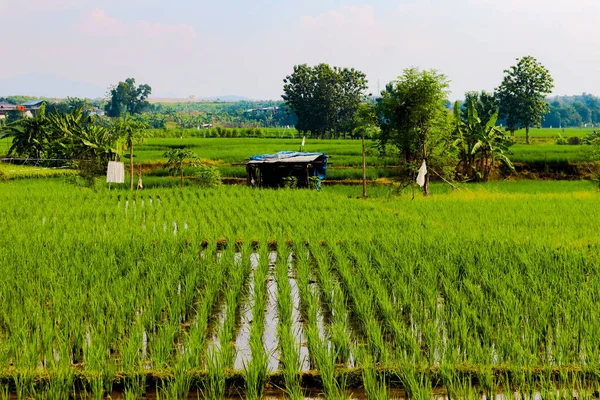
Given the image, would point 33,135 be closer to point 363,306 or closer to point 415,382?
point 363,306

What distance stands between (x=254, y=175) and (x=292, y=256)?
9368 millimetres

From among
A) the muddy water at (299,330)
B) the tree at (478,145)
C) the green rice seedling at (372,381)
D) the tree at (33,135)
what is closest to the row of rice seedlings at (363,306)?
the green rice seedling at (372,381)

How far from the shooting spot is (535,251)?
6797 millimetres

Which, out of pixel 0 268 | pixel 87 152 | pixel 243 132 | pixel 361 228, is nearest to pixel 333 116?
pixel 243 132

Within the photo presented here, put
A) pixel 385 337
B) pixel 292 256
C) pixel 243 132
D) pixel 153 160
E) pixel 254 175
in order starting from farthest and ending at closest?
1. pixel 243 132
2. pixel 153 160
3. pixel 254 175
4. pixel 292 256
5. pixel 385 337

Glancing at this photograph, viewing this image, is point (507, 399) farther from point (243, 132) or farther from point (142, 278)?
point (243, 132)

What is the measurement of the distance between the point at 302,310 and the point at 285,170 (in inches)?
443

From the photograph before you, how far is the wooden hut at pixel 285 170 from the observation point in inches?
624

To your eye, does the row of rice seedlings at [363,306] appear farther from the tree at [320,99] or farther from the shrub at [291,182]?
the tree at [320,99]

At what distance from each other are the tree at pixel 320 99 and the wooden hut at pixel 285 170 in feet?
78.1

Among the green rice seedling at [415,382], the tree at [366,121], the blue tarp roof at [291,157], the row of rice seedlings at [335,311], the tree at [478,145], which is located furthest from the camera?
the tree at [478,145]

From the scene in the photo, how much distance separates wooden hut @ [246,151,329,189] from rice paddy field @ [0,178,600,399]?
6566mm

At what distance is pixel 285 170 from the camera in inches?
635

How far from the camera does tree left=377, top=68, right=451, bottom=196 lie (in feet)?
46.1
